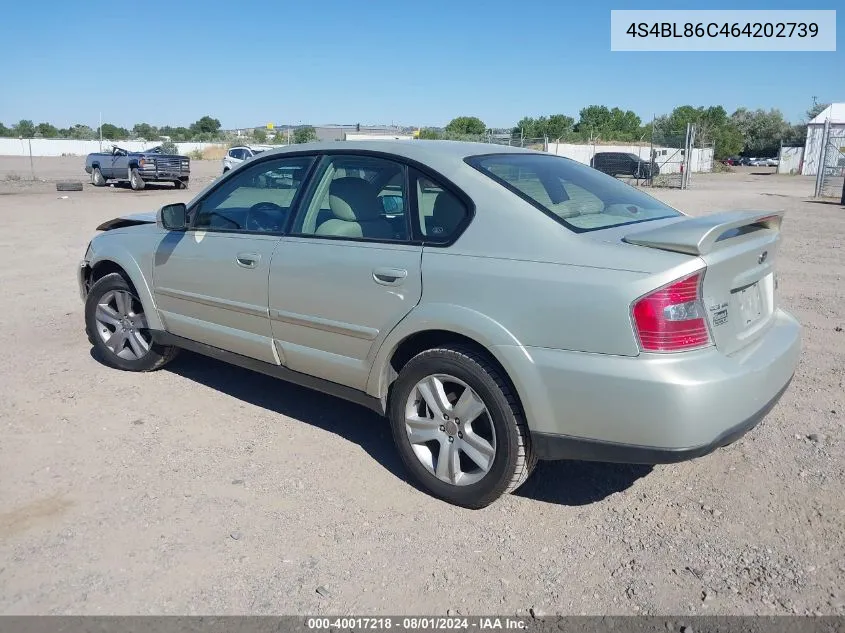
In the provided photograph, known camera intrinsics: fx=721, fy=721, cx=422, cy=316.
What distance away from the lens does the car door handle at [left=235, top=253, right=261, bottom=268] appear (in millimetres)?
4234

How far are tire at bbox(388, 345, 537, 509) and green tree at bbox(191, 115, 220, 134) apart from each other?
10852cm

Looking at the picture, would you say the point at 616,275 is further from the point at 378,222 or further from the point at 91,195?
the point at 91,195

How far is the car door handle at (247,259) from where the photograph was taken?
13.9 ft

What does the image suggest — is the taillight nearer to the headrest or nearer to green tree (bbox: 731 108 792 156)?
the headrest

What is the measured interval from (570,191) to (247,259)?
191 cm

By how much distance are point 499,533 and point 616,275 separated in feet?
4.25

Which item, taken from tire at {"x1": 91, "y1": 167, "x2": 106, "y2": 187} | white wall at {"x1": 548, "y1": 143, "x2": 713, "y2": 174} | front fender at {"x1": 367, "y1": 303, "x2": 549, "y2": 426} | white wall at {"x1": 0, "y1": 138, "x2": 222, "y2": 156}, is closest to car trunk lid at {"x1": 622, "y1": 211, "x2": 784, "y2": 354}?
front fender at {"x1": 367, "y1": 303, "x2": 549, "y2": 426}

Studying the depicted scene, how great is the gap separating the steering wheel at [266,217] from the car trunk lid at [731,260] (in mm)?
2051

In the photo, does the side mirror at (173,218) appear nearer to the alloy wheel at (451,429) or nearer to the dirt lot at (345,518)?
the dirt lot at (345,518)

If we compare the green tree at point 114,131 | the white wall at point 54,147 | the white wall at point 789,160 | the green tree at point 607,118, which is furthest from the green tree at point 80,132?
the white wall at point 789,160

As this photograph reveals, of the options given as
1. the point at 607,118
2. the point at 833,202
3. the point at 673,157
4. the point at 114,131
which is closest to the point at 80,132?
the point at 114,131

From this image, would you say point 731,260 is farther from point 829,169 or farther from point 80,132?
point 80,132

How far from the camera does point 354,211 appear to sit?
4.01 m

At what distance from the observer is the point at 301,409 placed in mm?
4781
